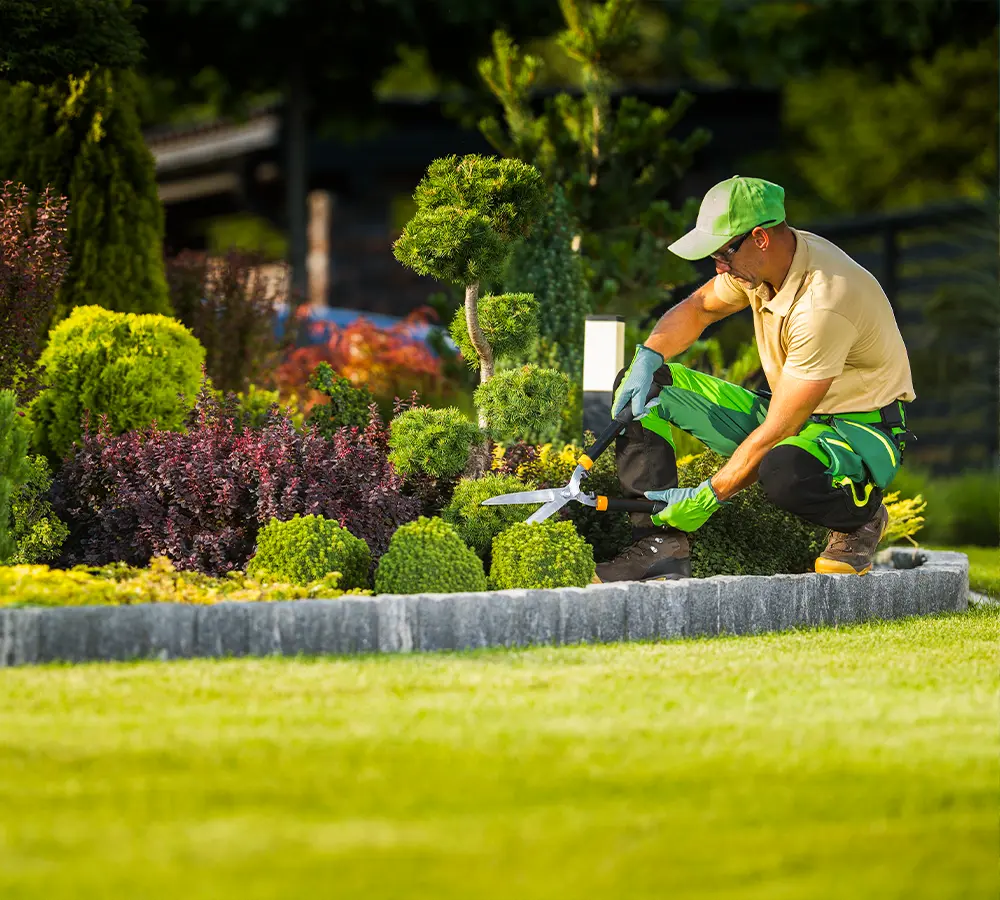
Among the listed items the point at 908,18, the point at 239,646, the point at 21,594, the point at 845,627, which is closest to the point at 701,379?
the point at 845,627

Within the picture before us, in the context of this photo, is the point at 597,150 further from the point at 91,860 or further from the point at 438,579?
the point at 91,860

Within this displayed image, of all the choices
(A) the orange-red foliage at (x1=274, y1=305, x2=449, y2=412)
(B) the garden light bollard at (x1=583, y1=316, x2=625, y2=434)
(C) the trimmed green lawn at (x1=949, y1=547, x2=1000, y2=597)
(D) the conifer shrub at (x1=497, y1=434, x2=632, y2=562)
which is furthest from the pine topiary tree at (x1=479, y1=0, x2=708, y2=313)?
(D) the conifer shrub at (x1=497, y1=434, x2=632, y2=562)

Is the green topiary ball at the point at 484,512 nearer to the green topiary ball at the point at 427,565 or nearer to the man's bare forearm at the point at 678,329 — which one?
the green topiary ball at the point at 427,565

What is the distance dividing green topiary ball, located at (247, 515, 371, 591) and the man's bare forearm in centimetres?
156

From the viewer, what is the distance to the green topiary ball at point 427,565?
5.95 meters

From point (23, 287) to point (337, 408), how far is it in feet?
5.17

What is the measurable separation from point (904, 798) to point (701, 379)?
3.49m

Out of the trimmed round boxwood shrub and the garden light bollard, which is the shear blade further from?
the trimmed round boxwood shrub

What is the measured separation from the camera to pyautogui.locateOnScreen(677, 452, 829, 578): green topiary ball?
22.9 ft

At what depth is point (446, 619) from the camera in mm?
5555

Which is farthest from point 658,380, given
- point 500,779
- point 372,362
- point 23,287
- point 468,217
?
point 372,362

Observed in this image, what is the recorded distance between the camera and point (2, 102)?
31.1 ft

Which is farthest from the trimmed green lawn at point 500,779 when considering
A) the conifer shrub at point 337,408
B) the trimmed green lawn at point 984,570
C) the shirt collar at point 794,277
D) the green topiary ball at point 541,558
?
the trimmed green lawn at point 984,570

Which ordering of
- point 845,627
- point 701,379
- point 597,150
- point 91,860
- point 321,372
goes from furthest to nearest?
point 597,150 < point 321,372 < point 701,379 < point 845,627 < point 91,860
